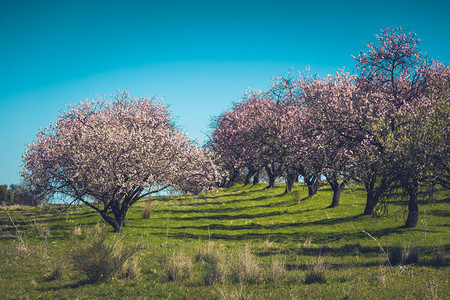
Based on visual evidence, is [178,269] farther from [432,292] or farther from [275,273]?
[432,292]

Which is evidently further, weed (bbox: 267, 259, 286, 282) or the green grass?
weed (bbox: 267, 259, 286, 282)

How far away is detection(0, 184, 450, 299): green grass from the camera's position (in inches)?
416

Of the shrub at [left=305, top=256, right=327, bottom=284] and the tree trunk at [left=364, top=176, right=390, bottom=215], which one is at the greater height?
the tree trunk at [left=364, top=176, right=390, bottom=215]

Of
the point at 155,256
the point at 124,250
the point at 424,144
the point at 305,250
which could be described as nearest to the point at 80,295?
the point at 124,250

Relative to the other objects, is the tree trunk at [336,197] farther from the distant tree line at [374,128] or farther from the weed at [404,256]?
the weed at [404,256]

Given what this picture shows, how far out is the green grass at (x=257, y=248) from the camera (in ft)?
34.7

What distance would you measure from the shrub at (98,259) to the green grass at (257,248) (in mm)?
369

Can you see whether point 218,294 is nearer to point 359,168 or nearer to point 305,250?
point 305,250

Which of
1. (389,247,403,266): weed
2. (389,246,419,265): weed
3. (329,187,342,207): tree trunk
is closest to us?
(389,246,419,265): weed

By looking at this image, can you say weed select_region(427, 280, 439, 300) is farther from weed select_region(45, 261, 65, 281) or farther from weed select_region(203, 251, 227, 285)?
weed select_region(45, 261, 65, 281)

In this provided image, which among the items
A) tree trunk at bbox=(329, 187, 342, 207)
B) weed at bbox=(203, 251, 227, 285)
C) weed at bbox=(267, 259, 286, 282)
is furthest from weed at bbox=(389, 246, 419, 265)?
tree trunk at bbox=(329, 187, 342, 207)

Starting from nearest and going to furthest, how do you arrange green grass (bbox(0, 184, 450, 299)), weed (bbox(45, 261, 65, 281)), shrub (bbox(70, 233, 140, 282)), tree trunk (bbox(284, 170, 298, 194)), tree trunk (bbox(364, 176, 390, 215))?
green grass (bbox(0, 184, 450, 299)) → shrub (bbox(70, 233, 140, 282)) → weed (bbox(45, 261, 65, 281)) → tree trunk (bbox(364, 176, 390, 215)) → tree trunk (bbox(284, 170, 298, 194))

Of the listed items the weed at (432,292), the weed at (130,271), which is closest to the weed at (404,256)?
the weed at (432,292)

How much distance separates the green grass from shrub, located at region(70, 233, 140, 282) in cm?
37
